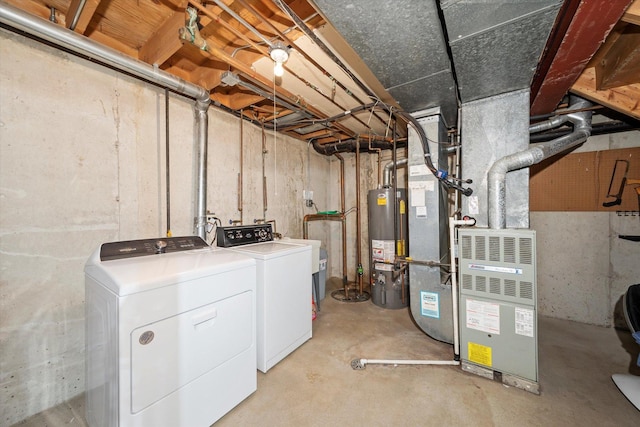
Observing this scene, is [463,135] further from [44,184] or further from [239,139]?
[44,184]

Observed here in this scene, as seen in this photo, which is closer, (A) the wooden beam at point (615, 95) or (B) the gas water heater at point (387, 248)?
(A) the wooden beam at point (615, 95)

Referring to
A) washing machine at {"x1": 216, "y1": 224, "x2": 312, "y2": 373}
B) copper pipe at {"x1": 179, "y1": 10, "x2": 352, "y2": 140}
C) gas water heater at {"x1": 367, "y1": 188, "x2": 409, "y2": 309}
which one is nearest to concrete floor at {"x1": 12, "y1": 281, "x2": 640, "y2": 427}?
washing machine at {"x1": 216, "y1": 224, "x2": 312, "y2": 373}

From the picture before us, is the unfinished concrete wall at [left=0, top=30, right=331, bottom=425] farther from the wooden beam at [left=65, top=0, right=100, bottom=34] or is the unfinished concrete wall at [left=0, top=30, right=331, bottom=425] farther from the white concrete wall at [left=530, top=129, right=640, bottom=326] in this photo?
the white concrete wall at [left=530, top=129, right=640, bottom=326]

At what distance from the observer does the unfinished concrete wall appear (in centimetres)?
147

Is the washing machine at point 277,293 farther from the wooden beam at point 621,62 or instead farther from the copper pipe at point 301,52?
the wooden beam at point 621,62

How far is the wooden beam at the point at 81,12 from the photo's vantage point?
1405 millimetres

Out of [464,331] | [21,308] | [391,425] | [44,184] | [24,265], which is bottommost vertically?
[391,425]

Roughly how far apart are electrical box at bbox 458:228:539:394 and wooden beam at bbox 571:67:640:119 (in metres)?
1.52

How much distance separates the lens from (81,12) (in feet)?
4.77

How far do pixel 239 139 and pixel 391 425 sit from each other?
115 inches

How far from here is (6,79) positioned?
57.4 inches

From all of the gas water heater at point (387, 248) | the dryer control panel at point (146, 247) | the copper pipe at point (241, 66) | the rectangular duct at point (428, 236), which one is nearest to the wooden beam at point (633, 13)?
the rectangular duct at point (428, 236)

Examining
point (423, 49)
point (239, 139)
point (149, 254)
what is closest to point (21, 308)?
point (149, 254)

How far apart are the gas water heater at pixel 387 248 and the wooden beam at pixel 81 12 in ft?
9.85
